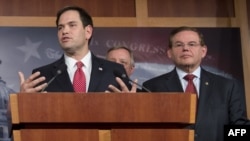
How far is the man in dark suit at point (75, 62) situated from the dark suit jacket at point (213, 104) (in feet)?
1.06

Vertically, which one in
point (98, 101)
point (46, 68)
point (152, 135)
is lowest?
point (152, 135)

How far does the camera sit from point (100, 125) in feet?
5.69

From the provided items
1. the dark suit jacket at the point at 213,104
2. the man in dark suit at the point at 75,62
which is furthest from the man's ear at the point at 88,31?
the dark suit jacket at the point at 213,104

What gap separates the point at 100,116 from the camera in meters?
1.72

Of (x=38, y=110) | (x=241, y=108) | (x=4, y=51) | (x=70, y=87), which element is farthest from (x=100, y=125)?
(x=4, y=51)

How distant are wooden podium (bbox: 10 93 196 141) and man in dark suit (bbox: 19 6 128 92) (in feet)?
1.34

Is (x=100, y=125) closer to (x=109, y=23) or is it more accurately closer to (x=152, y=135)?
(x=152, y=135)

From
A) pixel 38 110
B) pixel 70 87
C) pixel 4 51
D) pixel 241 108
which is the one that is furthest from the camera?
pixel 4 51

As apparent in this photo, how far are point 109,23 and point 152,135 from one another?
219 cm

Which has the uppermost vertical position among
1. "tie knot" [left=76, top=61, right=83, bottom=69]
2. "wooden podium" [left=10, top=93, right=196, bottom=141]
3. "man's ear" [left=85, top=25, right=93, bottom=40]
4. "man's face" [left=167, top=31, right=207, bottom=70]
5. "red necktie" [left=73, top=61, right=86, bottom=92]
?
"man's ear" [left=85, top=25, right=93, bottom=40]

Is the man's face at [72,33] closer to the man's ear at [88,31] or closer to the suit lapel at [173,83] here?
the man's ear at [88,31]

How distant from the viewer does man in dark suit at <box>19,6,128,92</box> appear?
219cm

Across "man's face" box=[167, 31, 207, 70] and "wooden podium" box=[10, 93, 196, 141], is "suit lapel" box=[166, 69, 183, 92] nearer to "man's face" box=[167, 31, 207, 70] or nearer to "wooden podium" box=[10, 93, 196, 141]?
"man's face" box=[167, 31, 207, 70]

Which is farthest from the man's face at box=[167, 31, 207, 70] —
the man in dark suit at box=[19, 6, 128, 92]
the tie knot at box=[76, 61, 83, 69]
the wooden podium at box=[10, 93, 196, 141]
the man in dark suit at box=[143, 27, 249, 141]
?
the wooden podium at box=[10, 93, 196, 141]
